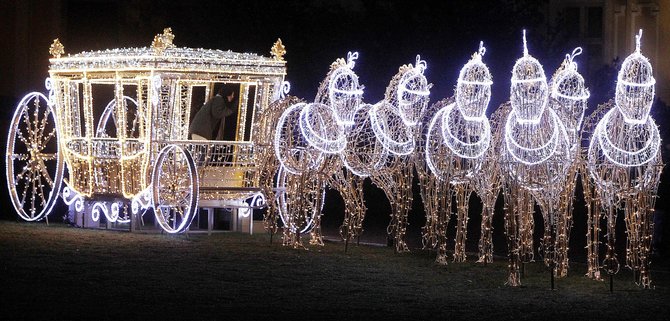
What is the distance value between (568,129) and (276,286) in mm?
3508

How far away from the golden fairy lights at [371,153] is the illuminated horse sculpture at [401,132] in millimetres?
20

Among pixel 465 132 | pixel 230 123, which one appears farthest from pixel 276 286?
pixel 230 123

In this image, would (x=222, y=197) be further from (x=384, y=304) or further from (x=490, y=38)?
(x=490, y=38)

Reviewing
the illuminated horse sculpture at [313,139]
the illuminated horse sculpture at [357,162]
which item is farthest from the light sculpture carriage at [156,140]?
the illuminated horse sculpture at [357,162]

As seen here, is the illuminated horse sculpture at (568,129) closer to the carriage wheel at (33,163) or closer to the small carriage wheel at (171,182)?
the small carriage wheel at (171,182)

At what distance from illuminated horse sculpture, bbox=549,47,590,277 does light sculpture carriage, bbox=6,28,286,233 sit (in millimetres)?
5199

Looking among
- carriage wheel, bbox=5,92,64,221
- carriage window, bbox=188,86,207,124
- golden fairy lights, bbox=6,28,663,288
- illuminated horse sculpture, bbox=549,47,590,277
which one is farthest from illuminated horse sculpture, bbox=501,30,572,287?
carriage window, bbox=188,86,207,124

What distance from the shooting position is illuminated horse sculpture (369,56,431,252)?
56.3 feet

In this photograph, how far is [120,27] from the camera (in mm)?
34062

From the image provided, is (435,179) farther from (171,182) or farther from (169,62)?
(169,62)

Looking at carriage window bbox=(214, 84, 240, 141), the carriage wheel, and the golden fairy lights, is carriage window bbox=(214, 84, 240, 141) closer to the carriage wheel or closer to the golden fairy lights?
the golden fairy lights

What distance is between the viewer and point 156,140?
18938mm

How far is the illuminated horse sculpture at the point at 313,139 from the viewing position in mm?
17094

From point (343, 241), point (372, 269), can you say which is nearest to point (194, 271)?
point (372, 269)
